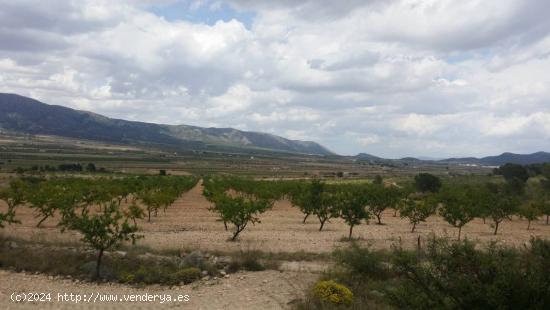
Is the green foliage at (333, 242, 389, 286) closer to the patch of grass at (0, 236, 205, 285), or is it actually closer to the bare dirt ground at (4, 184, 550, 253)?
the patch of grass at (0, 236, 205, 285)

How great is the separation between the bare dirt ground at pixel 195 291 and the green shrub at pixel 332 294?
1289 millimetres

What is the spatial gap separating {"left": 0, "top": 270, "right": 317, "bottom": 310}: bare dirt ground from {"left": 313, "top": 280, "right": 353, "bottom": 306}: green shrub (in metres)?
1.29

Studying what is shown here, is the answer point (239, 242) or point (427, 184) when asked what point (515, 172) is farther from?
point (239, 242)

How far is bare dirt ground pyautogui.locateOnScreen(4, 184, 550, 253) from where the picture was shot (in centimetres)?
2970

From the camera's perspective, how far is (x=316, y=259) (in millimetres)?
24703

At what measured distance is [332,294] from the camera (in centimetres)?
1513

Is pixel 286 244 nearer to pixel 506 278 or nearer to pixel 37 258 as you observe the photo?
pixel 37 258

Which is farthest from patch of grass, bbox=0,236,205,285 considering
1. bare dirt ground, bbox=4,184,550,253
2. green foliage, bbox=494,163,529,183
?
green foliage, bbox=494,163,529,183

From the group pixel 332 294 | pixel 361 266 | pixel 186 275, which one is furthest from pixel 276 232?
pixel 332 294

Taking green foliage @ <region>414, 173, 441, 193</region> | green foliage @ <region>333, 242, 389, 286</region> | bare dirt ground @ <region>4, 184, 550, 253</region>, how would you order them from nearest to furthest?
1. green foliage @ <region>333, 242, 389, 286</region>
2. bare dirt ground @ <region>4, 184, 550, 253</region>
3. green foliage @ <region>414, 173, 441, 193</region>

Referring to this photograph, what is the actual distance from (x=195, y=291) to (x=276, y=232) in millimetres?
19986

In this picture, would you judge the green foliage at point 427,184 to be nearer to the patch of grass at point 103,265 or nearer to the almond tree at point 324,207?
the almond tree at point 324,207

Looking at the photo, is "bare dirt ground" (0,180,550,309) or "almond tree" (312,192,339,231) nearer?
"bare dirt ground" (0,180,550,309)

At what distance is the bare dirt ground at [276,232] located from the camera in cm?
2970
